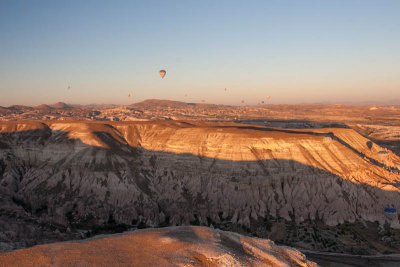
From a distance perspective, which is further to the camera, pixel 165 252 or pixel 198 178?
pixel 198 178

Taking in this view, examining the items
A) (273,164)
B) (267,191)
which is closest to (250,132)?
(273,164)

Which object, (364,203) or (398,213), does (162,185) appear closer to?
(364,203)

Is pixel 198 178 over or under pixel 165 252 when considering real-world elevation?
under

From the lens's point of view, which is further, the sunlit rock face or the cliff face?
the cliff face

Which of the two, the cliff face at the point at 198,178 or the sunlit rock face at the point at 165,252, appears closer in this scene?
the sunlit rock face at the point at 165,252
